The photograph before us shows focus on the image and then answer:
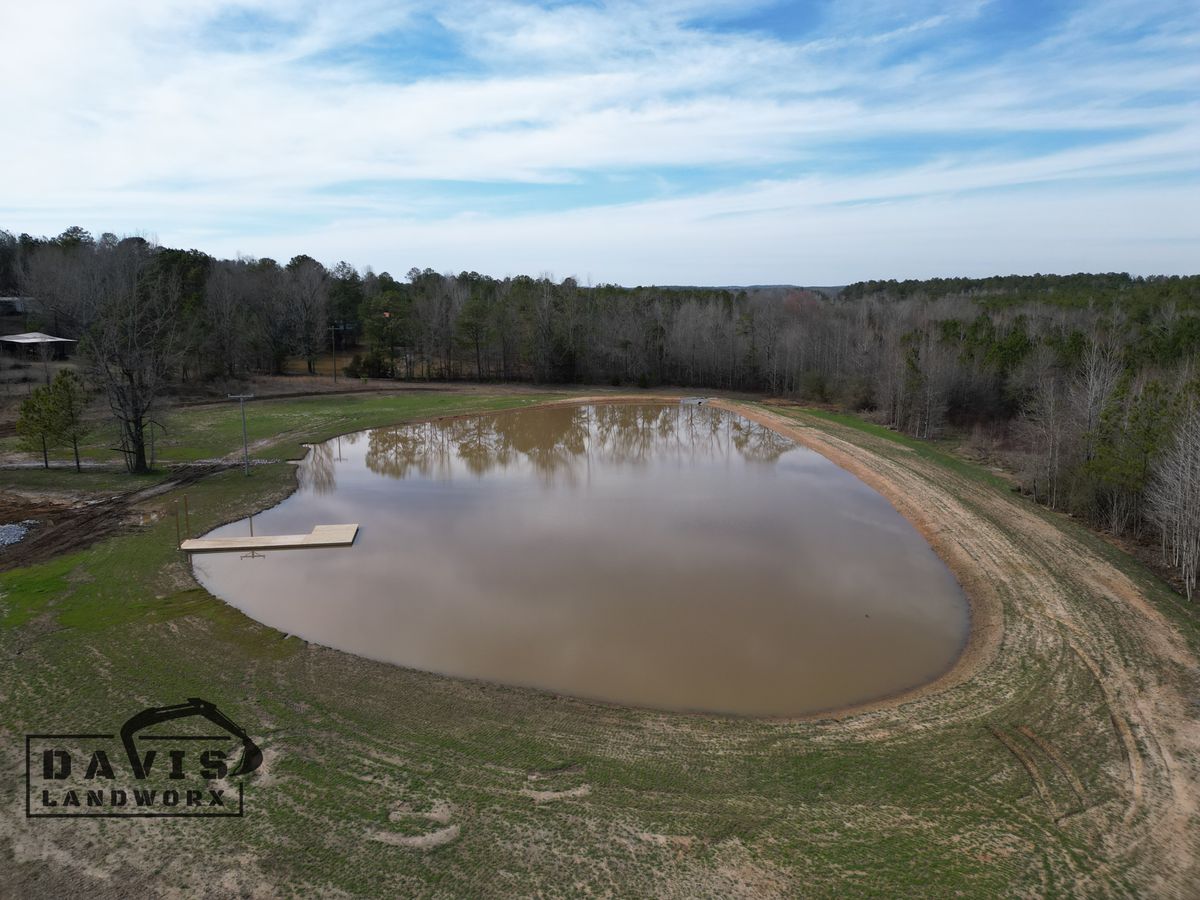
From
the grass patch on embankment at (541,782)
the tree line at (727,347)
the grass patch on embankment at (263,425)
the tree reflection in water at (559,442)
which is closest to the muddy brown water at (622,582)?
the tree reflection in water at (559,442)

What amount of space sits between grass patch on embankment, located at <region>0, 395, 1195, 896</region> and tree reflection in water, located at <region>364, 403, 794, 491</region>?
12159 millimetres

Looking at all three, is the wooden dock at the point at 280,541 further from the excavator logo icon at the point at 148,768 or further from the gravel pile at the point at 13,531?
the excavator logo icon at the point at 148,768

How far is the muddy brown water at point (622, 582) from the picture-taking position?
35.4 feet

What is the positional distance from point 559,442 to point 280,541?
1502cm

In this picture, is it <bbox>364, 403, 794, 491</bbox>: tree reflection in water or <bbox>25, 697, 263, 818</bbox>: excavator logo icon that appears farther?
<bbox>364, 403, 794, 491</bbox>: tree reflection in water

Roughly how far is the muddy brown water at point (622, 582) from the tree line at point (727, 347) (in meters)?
5.24

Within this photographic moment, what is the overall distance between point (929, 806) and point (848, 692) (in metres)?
2.85

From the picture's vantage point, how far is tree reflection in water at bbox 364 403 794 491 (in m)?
24.9

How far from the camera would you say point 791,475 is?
78.2 feet

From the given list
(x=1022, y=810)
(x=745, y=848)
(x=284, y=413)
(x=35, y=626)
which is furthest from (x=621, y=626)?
(x=284, y=413)

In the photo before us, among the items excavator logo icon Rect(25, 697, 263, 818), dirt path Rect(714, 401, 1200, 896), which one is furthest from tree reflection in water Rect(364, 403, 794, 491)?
excavator logo icon Rect(25, 697, 263, 818)

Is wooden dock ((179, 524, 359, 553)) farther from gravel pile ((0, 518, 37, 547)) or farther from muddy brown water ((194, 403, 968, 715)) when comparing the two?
gravel pile ((0, 518, 37, 547))

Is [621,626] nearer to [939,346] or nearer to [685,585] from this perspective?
[685,585]

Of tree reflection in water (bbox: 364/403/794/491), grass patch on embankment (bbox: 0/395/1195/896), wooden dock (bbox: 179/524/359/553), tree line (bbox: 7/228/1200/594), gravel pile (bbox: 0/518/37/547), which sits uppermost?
tree line (bbox: 7/228/1200/594)
